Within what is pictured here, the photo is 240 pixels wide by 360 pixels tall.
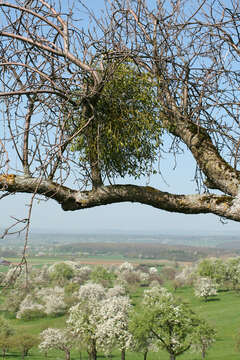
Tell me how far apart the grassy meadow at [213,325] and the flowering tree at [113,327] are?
7.54m

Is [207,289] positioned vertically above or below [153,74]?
below

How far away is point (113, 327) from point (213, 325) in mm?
16600

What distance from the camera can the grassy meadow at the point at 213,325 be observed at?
4431 cm

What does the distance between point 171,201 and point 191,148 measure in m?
0.64

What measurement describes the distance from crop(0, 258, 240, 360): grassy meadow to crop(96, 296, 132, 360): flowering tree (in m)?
7.54

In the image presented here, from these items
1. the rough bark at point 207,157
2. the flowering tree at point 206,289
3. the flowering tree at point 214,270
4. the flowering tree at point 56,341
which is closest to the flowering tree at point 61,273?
the flowering tree at point 214,270

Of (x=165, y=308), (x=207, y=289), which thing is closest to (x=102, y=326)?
(x=165, y=308)

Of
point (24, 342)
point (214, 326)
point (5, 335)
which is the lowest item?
point (24, 342)

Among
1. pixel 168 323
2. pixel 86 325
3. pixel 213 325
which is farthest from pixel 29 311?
pixel 168 323

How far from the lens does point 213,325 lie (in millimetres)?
47719

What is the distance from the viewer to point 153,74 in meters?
3.77

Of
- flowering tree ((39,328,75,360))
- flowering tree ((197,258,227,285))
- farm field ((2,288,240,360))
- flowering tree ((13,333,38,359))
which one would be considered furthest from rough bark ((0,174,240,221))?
flowering tree ((197,258,227,285))

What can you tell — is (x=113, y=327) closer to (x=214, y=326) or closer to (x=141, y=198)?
(x=214, y=326)

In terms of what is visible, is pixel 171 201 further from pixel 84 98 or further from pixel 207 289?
pixel 207 289
